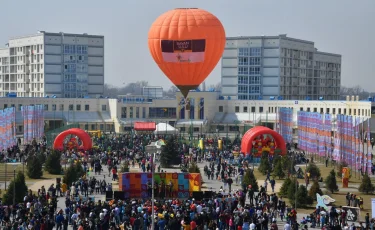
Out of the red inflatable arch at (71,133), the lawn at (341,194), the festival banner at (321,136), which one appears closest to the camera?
the lawn at (341,194)

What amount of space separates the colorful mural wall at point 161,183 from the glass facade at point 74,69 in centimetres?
8186

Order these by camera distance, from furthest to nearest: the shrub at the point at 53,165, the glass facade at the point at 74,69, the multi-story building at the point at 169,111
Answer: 1. the glass facade at the point at 74,69
2. the multi-story building at the point at 169,111
3. the shrub at the point at 53,165

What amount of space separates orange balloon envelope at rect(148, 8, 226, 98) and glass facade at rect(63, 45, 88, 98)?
57.1m

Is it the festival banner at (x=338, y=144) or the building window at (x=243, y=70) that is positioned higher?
the building window at (x=243, y=70)

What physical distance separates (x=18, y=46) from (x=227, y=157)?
245 ft

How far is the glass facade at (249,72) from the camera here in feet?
402

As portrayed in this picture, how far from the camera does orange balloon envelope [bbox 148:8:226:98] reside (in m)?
66.7

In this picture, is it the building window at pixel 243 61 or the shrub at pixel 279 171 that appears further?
the building window at pixel 243 61

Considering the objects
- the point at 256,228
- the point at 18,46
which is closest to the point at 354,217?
the point at 256,228

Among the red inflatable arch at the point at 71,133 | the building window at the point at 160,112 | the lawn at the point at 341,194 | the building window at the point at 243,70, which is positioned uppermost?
the building window at the point at 243,70

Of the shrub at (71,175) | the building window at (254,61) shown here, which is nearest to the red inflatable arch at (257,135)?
the shrub at (71,175)

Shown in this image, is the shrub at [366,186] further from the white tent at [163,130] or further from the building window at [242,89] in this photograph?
the building window at [242,89]

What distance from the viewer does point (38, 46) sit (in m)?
125

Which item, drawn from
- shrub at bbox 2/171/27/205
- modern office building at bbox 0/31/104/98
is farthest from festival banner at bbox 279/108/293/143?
modern office building at bbox 0/31/104/98
